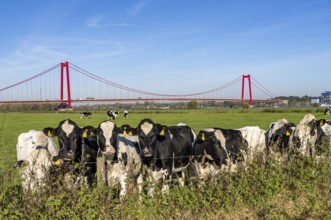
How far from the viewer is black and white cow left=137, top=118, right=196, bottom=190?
618 centimetres

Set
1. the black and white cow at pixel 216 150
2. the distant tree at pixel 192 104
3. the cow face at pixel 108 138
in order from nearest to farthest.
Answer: the cow face at pixel 108 138 → the black and white cow at pixel 216 150 → the distant tree at pixel 192 104

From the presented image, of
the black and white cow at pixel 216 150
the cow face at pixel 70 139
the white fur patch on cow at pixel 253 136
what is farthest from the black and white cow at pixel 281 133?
the cow face at pixel 70 139

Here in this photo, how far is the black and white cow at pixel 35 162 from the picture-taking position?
4391 millimetres

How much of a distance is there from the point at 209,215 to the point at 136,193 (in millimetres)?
973

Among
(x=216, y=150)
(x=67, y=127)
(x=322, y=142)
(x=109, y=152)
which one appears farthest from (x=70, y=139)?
(x=322, y=142)

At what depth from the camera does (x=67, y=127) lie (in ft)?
20.9

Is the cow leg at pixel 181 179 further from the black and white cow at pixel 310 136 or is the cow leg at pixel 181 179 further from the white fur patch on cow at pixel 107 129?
the black and white cow at pixel 310 136

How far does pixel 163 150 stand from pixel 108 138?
1.02 meters

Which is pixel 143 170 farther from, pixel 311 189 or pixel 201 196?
pixel 311 189

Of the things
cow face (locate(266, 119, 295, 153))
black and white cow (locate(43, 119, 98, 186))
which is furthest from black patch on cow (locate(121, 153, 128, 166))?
cow face (locate(266, 119, 295, 153))

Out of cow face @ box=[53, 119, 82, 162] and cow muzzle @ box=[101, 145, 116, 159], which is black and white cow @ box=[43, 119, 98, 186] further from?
cow muzzle @ box=[101, 145, 116, 159]

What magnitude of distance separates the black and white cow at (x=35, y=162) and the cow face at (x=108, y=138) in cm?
78

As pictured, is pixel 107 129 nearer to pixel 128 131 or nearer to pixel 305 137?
pixel 128 131

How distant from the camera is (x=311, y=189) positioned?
5.46 meters
